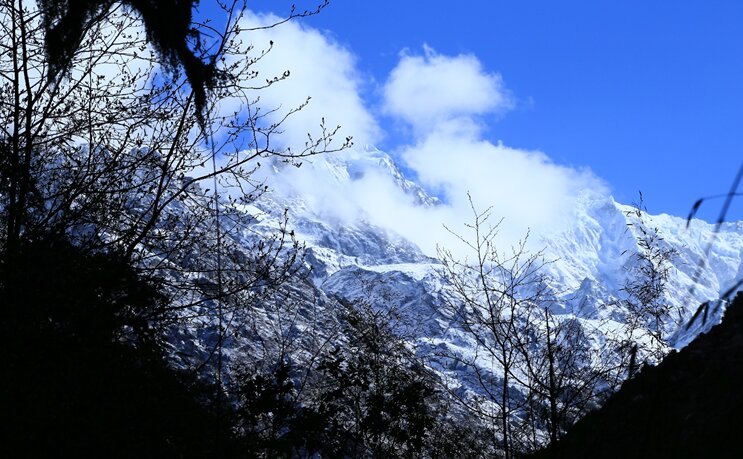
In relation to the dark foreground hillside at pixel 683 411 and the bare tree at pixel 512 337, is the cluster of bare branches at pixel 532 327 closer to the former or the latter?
the bare tree at pixel 512 337

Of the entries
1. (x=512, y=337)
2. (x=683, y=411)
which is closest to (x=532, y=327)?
(x=512, y=337)

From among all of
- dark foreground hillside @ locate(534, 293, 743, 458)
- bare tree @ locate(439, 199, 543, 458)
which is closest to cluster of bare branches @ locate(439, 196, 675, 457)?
bare tree @ locate(439, 199, 543, 458)

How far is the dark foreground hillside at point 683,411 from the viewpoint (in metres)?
2.32

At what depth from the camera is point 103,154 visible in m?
6.55

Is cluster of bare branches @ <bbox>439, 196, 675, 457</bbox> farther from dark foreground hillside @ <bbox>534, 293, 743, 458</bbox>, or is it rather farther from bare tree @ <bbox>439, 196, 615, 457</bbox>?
dark foreground hillside @ <bbox>534, 293, 743, 458</bbox>

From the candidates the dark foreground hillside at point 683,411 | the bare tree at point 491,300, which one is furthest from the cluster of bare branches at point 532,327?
the dark foreground hillside at point 683,411

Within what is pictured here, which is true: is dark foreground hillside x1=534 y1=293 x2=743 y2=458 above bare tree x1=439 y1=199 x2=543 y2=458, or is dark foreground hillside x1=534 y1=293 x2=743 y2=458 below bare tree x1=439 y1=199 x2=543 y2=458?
below

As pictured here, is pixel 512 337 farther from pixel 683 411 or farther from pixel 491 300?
pixel 683 411

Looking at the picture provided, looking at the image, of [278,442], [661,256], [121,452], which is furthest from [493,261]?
[121,452]

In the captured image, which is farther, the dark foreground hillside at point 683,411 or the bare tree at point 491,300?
the bare tree at point 491,300

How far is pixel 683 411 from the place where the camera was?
109 inches

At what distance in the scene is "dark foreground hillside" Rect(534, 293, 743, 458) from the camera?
2.32 meters

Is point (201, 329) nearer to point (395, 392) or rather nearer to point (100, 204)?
point (100, 204)

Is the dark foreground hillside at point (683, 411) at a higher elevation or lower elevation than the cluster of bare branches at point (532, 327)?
lower
